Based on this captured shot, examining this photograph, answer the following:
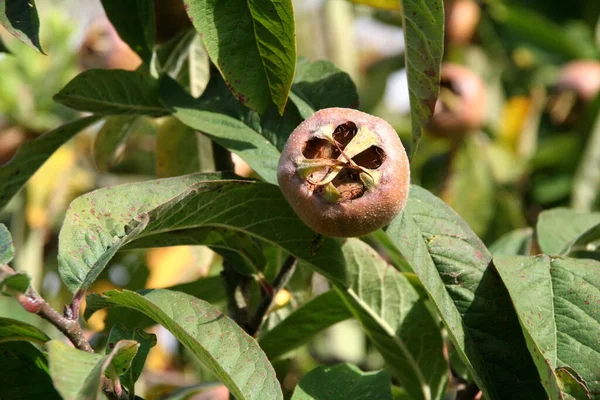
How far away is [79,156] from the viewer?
3170mm

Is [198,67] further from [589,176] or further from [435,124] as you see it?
[589,176]

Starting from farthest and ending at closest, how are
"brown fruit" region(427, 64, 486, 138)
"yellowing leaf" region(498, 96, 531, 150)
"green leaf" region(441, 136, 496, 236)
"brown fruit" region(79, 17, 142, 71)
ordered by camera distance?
"yellowing leaf" region(498, 96, 531, 150) < "brown fruit" region(427, 64, 486, 138) < "green leaf" region(441, 136, 496, 236) < "brown fruit" region(79, 17, 142, 71)

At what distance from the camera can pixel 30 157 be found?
4.39ft

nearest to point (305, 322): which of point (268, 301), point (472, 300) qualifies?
point (268, 301)

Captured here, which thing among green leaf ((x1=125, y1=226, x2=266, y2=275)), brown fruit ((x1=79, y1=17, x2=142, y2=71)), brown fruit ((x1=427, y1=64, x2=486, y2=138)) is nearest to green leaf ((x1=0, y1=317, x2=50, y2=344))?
green leaf ((x1=125, y1=226, x2=266, y2=275))

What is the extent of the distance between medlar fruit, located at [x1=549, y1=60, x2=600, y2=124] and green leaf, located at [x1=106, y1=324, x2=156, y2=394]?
99.2 inches

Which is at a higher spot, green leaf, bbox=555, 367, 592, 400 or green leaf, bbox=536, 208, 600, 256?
green leaf, bbox=555, 367, 592, 400

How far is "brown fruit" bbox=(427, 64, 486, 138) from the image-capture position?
3076 millimetres

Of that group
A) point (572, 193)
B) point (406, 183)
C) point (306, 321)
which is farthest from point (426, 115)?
point (572, 193)

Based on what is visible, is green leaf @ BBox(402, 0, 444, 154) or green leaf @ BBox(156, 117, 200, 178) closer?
green leaf @ BBox(402, 0, 444, 154)

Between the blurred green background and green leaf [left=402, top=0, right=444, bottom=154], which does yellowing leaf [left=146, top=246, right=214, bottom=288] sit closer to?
the blurred green background

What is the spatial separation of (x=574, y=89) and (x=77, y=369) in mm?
2755

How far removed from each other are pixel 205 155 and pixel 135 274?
0.51 m

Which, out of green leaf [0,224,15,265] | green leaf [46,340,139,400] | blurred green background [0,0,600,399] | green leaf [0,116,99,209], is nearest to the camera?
green leaf [46,340,139,400]
